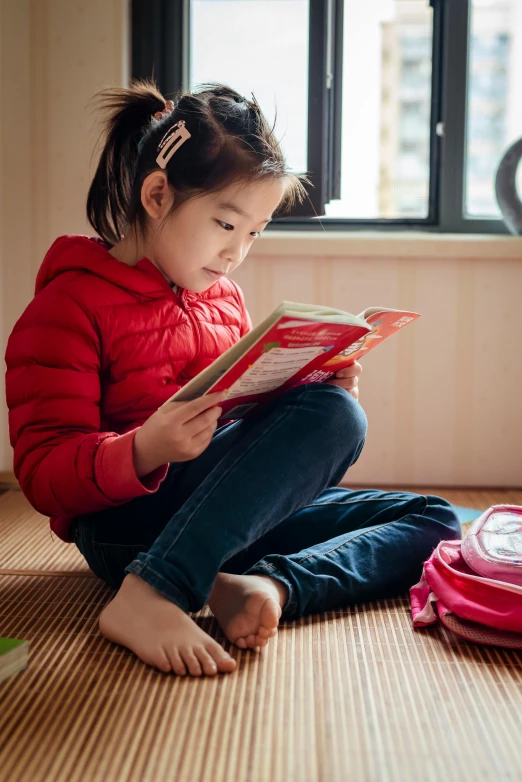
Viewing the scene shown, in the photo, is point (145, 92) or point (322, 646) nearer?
point (322, 646)

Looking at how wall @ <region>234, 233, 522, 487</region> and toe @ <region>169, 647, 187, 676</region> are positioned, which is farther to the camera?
wall @ <region>234, 233, 522, 487</region>

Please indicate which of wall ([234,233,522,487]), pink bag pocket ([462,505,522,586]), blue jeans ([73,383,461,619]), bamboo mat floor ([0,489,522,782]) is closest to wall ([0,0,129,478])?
wall ([234,233,522,487])

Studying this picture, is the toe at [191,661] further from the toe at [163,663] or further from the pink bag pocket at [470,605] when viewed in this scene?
the pink bag pocket at [470,605]

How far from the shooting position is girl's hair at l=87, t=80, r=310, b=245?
40.1 inches

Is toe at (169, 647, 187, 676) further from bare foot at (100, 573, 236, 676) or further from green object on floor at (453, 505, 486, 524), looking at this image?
green object on floor at (453, 505, 486, 524)

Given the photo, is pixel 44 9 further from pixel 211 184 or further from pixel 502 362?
pixel 502 362

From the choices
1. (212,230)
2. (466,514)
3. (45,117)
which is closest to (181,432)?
(212,230)

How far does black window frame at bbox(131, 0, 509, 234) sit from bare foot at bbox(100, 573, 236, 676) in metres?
1.07

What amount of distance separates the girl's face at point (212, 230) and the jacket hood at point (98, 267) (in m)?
0.03

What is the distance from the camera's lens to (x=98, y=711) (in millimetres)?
721

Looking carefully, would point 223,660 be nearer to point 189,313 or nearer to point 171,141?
point 189,313

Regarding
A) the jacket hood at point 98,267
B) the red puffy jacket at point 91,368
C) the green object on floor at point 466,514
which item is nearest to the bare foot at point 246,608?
the red puffy jacket at point 91,368

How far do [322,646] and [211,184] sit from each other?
574 millimetres

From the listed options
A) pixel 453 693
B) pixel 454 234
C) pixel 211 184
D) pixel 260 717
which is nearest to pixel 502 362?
pixel 454 234
